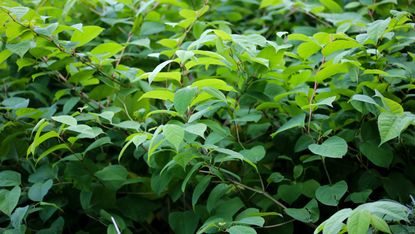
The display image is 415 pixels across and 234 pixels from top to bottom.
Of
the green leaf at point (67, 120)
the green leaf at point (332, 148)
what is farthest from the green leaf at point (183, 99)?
the green leaf at point (332, 148)

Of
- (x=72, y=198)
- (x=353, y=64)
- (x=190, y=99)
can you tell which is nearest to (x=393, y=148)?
(x=353, y=64)

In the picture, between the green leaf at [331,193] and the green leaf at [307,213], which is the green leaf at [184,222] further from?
the green leaf at [331,193]

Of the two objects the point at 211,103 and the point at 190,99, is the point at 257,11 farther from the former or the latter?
the point at 190,99

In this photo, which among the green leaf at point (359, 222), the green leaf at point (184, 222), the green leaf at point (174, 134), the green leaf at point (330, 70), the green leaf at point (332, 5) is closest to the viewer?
the green leaf at point (359, 222)

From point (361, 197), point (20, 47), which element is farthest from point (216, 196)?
point (20, 47)

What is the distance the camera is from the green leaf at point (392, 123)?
4.91ft

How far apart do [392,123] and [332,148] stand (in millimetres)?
211

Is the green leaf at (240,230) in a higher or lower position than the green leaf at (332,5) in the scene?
lower

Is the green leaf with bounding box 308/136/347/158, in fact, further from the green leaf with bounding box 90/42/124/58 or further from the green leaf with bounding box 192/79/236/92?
the green leaf with bounding box 90/42/124/58

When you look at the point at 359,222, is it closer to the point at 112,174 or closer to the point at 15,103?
the point at 112,174

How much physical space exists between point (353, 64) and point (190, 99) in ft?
1.98

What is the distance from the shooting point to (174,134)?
1417 mm

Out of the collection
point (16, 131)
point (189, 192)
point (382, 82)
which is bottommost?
point (189, 192)

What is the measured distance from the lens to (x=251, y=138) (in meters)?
2.11
